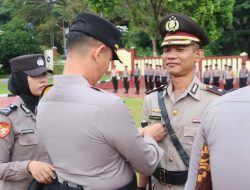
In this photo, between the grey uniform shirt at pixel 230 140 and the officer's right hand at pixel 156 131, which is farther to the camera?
the officer's right hand at pixel 156 131

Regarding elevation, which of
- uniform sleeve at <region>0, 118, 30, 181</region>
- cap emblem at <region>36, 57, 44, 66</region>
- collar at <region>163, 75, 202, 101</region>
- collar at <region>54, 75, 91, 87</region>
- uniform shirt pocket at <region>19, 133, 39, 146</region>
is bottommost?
→ uniform sleeve at <region>0, 118, 30, 181</region>

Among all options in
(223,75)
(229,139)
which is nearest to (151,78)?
(223,75)

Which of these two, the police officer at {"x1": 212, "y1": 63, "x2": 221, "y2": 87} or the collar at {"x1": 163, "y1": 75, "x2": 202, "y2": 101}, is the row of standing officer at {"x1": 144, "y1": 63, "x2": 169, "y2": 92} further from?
the collar at {"x1": 163, "y1": 75, "x2": 202, "y2": 101}

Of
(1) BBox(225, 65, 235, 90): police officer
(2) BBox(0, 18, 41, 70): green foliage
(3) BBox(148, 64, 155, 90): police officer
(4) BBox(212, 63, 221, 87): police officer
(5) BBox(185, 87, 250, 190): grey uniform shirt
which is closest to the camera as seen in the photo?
(5) BBox(185, 87, 250, 190): grey uniform shirt

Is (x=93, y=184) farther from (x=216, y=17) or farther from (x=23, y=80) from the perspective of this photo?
(x=216, y=17)

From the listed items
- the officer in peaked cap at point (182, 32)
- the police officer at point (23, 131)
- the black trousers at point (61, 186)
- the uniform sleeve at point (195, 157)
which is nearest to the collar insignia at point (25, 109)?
the police officer at point (23, 131)

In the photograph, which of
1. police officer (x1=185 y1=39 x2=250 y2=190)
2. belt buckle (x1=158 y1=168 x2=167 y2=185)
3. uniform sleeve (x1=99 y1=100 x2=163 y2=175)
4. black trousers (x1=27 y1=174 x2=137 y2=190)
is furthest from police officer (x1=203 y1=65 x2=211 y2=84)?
police officer (x1=185 y1=39 x2=250 y2=190)

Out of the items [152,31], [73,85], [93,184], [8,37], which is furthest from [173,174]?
[8,37]

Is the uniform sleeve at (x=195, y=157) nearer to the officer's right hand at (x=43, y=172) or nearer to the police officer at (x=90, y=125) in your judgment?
the police officer at (x=90, y=125)

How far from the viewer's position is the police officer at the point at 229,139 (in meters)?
1.54

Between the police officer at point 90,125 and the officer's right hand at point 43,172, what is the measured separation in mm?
139

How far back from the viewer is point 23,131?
2.78m

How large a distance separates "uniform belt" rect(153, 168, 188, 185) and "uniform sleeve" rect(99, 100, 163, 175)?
62cm

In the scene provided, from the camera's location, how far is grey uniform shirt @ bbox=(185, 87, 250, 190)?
1539mm
